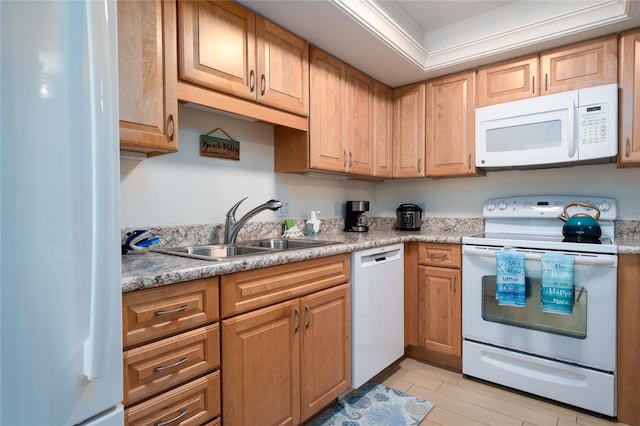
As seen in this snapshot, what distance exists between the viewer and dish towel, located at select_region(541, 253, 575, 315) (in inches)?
71.2

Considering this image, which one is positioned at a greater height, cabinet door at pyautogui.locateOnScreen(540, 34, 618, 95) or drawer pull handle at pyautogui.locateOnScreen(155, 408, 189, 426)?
cabinet door at pyautogui.locateOnScreen(540, 34, 618, 95)

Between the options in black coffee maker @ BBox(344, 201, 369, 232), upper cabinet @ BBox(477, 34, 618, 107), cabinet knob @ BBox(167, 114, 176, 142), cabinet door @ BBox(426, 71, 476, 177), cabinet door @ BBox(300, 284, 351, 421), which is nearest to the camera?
cabinet knob @ BBox(167, 114, 176, 142)

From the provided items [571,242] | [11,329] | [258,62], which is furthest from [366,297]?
[11,329]

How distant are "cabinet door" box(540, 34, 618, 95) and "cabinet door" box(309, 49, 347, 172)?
1374mm

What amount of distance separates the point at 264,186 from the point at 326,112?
2.12 feet

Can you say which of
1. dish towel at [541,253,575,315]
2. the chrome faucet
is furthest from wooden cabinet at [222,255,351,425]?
dish towel at [541,253,575,315]

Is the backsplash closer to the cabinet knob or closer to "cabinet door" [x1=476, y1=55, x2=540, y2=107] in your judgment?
the cabinet knob

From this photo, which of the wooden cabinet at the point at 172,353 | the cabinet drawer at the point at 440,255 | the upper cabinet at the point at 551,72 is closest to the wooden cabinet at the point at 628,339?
the cabinet drawer at the point at 440,255

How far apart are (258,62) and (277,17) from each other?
0.98 feet

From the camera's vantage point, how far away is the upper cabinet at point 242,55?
147 centimetres

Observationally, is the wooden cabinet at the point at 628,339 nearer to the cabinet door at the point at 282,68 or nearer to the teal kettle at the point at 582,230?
the teal kettle at the point at 582,230

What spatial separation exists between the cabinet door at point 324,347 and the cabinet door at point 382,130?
1.28 m

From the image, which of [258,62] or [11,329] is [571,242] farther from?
[11,329]

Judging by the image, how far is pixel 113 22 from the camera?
708 millimetres
